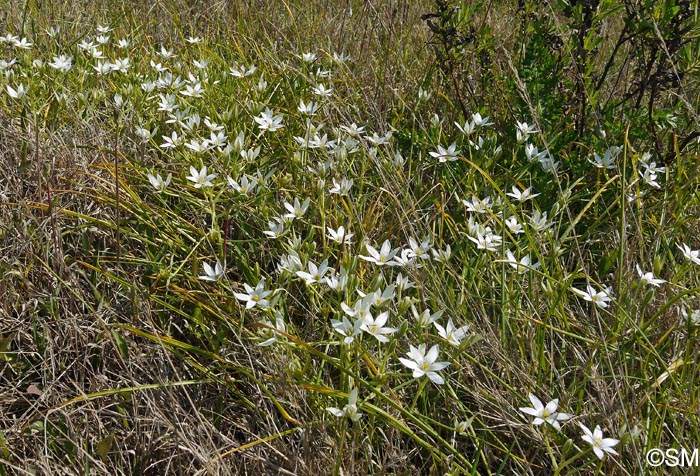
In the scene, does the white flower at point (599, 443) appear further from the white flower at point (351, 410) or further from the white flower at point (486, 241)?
the white flower at point (486, 241)

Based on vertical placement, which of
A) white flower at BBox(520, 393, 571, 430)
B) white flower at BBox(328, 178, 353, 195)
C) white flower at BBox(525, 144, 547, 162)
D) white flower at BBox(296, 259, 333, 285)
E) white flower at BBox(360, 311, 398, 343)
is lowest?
white flower at BBox(520, 393, 571, 430)

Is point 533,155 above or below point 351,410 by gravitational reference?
above

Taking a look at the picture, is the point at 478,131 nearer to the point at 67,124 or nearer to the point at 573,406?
the point at 573,406

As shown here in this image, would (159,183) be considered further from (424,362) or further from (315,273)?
(424,362)

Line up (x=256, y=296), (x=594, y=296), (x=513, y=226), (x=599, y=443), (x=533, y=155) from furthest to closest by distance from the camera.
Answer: (x=533, y=155) < (x=513, y=226) < (x=594, y=296) < (x=256, y=296) < (x=599, y=443)

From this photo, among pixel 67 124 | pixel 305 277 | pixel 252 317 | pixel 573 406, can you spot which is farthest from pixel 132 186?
pixel 573 406

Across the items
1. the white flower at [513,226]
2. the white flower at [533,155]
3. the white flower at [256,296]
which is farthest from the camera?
the white flower at [533,155]

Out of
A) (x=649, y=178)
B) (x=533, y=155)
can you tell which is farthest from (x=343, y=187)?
(x=649, y=178)

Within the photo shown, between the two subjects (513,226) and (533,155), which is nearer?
(513,226)

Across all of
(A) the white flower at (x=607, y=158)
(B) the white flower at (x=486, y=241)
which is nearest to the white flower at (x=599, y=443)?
(B) the white flower at (x=486, y=241)

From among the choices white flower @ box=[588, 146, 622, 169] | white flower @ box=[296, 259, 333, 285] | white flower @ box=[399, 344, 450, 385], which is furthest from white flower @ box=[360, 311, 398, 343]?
white flower @ box=[588, 146, 622, 169]

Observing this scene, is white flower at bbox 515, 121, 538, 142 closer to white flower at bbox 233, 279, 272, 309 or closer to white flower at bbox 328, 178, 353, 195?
white flower at bbox 328, 178, 353, 195

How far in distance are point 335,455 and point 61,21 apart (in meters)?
2.81

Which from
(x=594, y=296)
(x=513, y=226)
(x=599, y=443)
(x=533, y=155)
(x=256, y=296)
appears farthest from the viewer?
(x=533, y=155)
